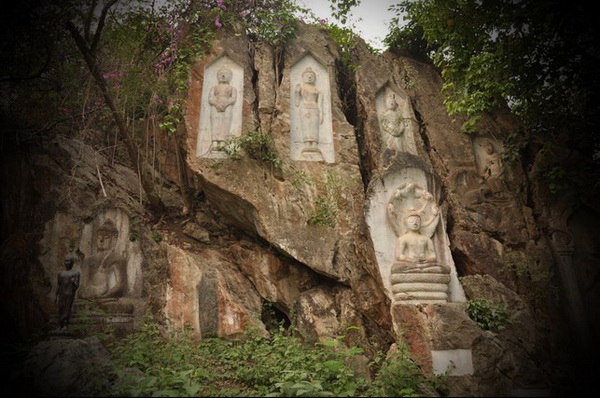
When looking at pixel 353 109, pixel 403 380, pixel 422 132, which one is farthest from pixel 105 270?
pixel 422 132

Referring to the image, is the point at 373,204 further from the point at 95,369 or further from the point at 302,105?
the point at 95,369

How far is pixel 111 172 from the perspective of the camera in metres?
8.34

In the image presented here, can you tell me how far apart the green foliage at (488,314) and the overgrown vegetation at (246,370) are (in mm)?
1345

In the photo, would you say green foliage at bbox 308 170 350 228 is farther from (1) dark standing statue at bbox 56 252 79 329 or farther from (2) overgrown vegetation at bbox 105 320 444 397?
(1) dark standing statue at bbox 56 252 79 329

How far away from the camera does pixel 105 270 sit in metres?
7.11

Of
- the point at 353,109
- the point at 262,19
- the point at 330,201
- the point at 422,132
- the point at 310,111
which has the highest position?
the point at 262,19

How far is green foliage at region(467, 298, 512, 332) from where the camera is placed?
6.11 metres

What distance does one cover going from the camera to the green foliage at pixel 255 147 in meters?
7.68

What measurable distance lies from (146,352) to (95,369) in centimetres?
98

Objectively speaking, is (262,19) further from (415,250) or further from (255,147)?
(415,250)

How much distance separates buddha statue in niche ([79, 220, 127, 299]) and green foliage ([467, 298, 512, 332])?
5511 millimetres

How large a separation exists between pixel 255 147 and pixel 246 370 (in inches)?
155

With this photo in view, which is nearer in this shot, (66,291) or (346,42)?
(66,291)

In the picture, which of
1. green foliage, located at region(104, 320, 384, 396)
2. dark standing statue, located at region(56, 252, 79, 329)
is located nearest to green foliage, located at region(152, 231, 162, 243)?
dark standing statue, located at region(56, 252, 79, 329)
